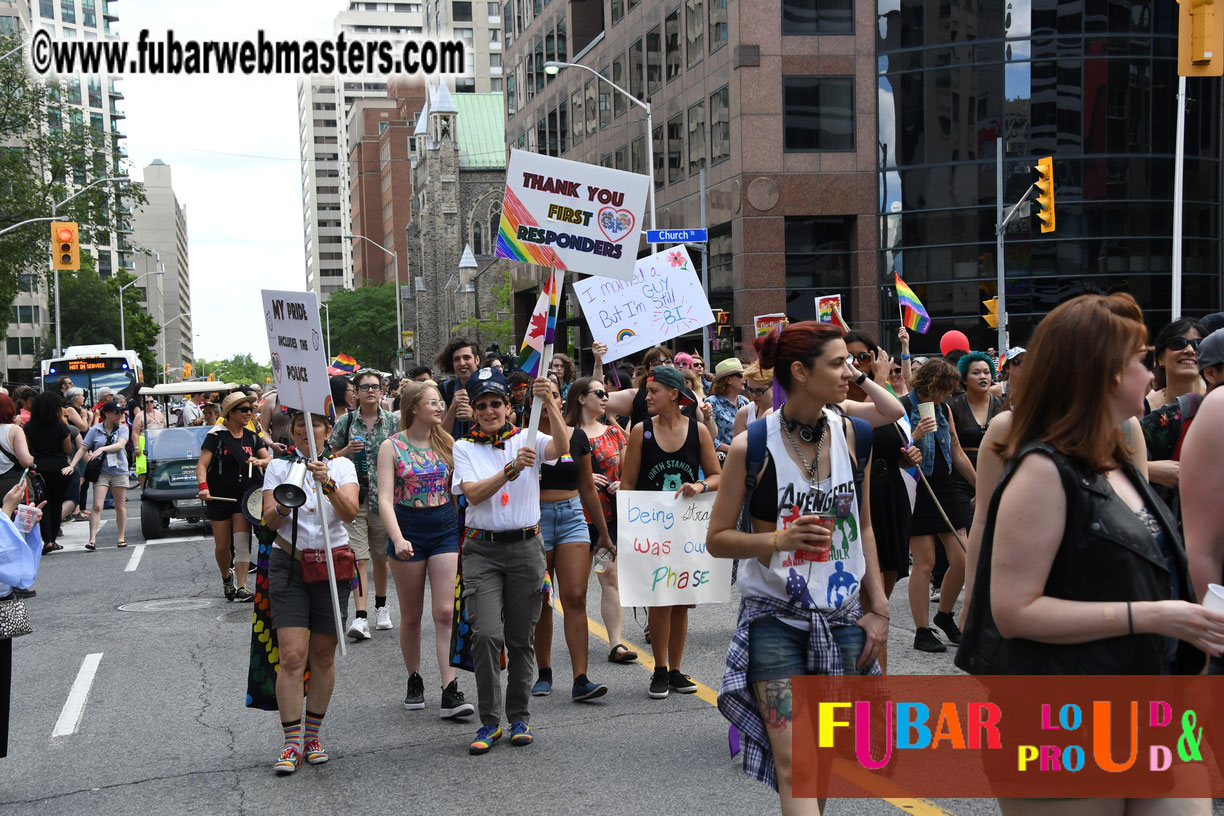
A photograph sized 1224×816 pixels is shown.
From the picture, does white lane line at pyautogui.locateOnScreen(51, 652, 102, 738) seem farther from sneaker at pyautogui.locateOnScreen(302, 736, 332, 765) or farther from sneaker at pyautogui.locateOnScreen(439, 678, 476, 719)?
sneaker at pyautogui.locateOnScreen(439, 678, 476, 719)

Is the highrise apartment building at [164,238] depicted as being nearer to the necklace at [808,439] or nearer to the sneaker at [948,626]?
the sneaker at [948,626]

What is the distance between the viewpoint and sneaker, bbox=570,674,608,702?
23.4 ft

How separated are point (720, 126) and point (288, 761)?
3297cm

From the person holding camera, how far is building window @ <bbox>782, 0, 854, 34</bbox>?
28963 mm

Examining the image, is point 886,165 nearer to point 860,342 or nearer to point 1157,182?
point 1157,182

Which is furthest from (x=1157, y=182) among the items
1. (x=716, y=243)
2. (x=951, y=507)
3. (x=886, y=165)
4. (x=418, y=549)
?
(x=418, y=549)

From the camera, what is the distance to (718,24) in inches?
1441

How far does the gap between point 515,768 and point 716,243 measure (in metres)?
33.6

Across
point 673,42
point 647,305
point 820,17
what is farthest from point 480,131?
point 647,305

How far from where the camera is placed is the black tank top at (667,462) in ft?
24.1

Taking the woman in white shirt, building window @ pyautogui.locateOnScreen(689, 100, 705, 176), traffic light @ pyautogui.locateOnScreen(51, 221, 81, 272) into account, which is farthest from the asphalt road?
building window @ pyautogui.locateOnScreen(689, 100, 705, 176)

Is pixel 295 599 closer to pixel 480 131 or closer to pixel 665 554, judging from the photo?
pixel 665 554

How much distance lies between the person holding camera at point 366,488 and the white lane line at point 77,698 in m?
1.85

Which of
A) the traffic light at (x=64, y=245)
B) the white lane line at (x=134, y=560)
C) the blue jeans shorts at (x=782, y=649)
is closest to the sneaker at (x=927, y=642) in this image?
the blue jeans shorts at (x=782, y=649)
